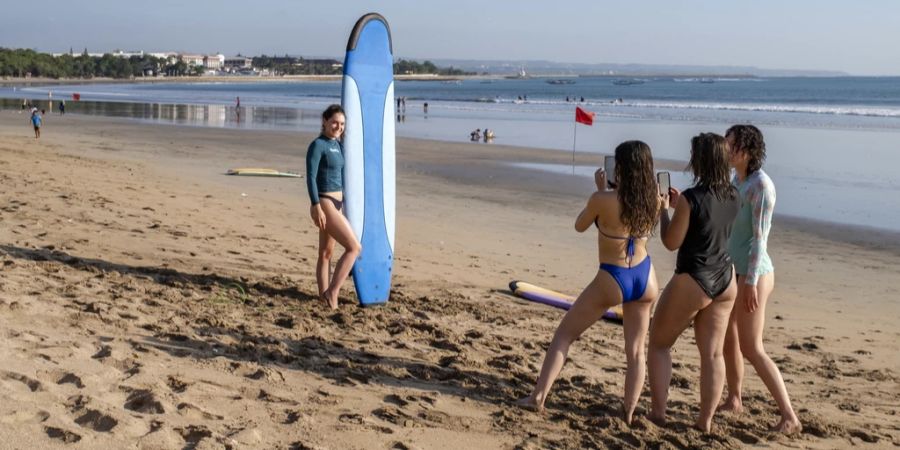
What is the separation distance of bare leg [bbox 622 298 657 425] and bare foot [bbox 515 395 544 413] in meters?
0.45

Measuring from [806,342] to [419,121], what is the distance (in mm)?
39530

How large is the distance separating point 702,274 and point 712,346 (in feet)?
1.39

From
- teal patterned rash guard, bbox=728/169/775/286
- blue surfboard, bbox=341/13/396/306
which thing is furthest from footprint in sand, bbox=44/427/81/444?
blue surfboard, bbox=341/13/396/306

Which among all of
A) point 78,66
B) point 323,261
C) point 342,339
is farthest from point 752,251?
point 78,66

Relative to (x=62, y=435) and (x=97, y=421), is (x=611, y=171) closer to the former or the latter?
(x=97, y=421)

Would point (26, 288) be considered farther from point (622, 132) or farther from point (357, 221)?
point (622, 132)

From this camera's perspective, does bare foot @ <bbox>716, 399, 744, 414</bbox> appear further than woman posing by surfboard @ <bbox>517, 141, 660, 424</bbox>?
Yes

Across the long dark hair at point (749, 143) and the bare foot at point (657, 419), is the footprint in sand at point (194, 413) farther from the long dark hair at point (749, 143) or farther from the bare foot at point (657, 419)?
the long dark hair at point (749, 143)

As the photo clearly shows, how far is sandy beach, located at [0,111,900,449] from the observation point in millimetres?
4660

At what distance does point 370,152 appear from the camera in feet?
26.2

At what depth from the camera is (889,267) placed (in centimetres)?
1136

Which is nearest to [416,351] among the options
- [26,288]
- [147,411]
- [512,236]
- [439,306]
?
[439,306]

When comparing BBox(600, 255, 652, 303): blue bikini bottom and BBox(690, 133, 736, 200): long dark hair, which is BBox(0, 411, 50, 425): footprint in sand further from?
BBox(690, 133, 736, 200): long dark hair

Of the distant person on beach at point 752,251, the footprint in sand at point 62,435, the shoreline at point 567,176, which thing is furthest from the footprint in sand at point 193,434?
the shoreline at point 567,176
